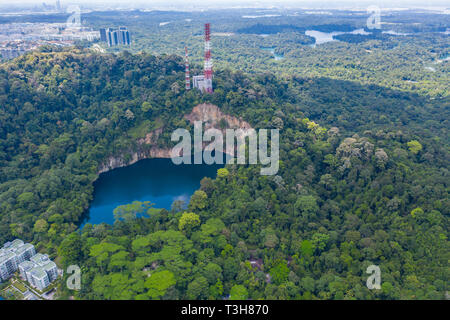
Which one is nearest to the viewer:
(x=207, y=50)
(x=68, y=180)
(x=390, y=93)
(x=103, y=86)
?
(x=68, y=180)

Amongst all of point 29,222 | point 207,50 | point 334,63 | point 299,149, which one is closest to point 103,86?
point 207,50

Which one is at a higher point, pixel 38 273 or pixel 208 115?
pixel 208 115

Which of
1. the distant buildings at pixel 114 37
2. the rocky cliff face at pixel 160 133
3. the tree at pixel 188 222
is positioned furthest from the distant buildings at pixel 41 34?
the tree at pixel 188 222

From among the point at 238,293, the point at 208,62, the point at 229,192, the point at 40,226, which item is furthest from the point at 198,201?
the point at 208,62

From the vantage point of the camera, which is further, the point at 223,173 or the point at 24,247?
the point at 223,173

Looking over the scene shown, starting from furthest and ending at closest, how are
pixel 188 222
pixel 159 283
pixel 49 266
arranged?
pixel 188 222
pixel 49 266
pixel 159 283

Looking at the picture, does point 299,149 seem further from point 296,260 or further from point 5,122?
point 5,122

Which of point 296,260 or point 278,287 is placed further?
point 296,260

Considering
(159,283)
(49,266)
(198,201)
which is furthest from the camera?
(198,201)

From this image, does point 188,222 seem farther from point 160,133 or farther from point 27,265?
point 160,133
